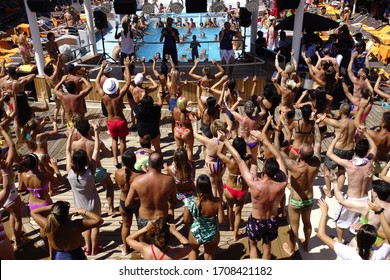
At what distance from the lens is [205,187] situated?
13.5ft

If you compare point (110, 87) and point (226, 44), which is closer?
point (110, 87)

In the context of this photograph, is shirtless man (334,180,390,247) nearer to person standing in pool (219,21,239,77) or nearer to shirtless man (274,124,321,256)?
shirtless man (274,124,321,256)

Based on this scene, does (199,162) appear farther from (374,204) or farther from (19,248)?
(374,204)

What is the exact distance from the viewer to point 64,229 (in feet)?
12.2

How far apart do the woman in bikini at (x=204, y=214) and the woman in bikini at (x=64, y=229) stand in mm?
1091

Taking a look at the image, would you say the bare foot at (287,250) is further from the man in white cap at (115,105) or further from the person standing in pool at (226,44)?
the person standing in pool at (226,44)

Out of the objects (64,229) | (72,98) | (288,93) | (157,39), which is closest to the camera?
(64,229)

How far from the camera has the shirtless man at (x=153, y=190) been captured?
4.32 m

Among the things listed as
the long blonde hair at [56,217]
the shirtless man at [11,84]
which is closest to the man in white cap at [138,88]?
the shirtless man at [11,84]

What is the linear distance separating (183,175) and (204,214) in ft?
2.50

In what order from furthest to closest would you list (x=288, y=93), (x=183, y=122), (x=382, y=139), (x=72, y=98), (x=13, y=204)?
(x=288, y=93) → (x=72, y=98) → (x=183, y=122) → (x=382, y=139) → (x=13, y=204)

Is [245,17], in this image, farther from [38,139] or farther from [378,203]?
[378,203]

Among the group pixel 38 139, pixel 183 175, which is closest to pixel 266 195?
pixel 183 175
